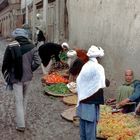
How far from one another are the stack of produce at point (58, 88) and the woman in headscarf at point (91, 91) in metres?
5.68

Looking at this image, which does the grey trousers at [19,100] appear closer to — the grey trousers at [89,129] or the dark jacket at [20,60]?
the dark jacket at [20,60]

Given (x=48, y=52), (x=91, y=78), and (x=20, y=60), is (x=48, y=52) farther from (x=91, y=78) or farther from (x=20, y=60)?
(x=91, y=78)

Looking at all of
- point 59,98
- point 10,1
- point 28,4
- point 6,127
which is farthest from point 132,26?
point 10,1

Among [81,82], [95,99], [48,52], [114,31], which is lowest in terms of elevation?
[48,52]

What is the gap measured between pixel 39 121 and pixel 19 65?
1.65 metres

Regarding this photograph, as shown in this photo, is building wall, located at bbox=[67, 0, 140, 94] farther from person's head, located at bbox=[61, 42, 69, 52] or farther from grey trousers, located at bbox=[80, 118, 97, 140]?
grey trousers, located at bbox=[80, 118, 97, 140]

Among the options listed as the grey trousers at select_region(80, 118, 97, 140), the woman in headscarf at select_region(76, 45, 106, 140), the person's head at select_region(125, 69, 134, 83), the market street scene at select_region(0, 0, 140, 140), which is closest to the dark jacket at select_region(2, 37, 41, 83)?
the market street scene at select_region(0, 0, 140, 140)

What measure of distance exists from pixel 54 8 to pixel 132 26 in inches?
501

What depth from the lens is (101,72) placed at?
22.9 feet

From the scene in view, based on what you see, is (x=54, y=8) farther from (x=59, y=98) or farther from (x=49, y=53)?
(x=59, y=98)

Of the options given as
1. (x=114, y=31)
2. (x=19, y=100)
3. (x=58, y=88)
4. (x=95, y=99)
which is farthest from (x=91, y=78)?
(x=58, y=88)

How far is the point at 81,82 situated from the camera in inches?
279

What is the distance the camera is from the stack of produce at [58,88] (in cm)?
1283

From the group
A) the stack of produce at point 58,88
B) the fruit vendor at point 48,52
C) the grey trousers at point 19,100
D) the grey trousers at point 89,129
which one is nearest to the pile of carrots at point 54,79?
the stack of produce at point 58,88
